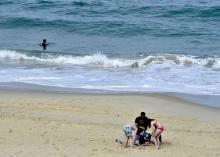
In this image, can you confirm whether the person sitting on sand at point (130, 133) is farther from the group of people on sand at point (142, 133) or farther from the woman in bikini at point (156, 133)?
the woman in bikini at point (156, 133)

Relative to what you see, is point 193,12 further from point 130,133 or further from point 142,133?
point 130,133

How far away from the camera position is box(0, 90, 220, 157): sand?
1460 centimetres

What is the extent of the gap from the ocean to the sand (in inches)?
70.0

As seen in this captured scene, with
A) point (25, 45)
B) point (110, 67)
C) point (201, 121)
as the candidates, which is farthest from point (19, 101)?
point (25, 45)

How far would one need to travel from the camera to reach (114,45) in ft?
103

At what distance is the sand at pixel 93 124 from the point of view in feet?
47.9

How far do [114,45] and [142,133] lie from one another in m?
16.5

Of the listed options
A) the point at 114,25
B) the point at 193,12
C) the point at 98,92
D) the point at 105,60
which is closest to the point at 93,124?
the point at 98,92

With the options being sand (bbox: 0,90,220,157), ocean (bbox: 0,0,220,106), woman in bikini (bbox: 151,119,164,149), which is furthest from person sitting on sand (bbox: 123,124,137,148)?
ocean (bbox: 0,0,220,106)

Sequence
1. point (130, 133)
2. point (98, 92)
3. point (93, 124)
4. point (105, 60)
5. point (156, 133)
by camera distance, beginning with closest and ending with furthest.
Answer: point (156, 133) → point (130, 133) → point (93, 124) → point (98, 92) → point (105, 60)

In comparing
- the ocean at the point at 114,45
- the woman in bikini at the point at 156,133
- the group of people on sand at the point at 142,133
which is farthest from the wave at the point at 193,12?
the woman in bikini at the point at 156,133

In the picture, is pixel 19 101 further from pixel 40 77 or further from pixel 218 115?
pixel 218 115

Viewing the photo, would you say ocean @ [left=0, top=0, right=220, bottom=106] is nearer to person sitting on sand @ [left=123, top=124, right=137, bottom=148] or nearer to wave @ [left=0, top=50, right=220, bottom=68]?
wave @ [left=0, top=50, right=220, bottom=68]

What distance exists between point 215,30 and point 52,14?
38.5 ft
